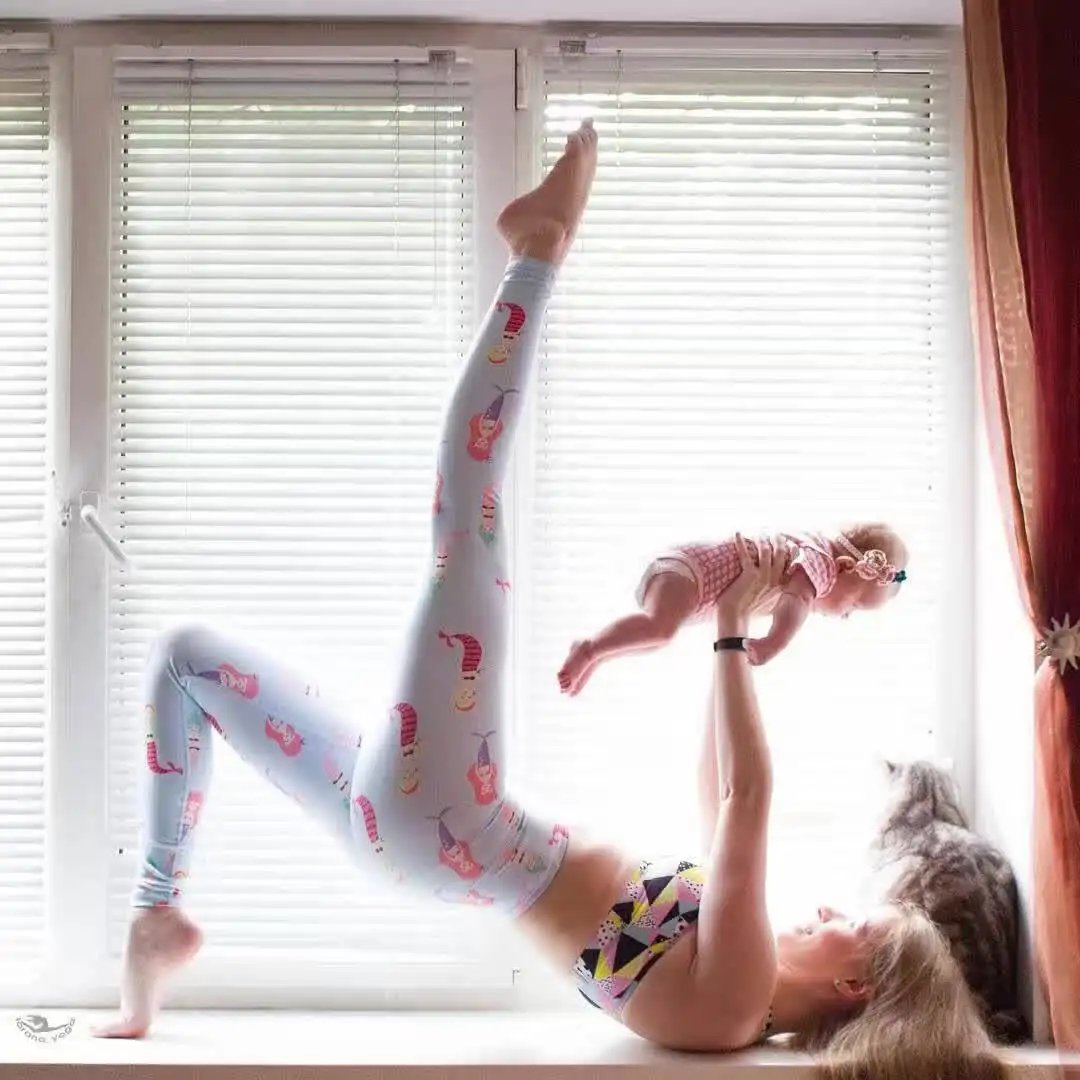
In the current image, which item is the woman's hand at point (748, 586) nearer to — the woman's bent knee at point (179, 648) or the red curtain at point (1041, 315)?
the red curtain at point (1041, 315)

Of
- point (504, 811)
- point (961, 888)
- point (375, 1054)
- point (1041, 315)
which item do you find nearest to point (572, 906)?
point (504, 811)

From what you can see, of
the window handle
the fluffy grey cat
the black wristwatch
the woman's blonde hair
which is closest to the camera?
the woman's blonde hair

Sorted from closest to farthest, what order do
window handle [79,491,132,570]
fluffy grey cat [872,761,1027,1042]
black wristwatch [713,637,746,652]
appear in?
black wristwatch [713,637,746,652] → fluffy grey cat [872,761,1027,1042] → window handle [79,491,132,570]

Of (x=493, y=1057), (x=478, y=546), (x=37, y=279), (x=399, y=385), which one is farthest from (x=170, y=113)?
(x=493, y=1057)

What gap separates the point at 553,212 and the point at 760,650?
2.59 ft

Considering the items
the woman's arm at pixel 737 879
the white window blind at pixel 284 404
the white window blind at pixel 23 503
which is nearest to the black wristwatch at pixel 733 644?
the woman's arm at pixel 737 879

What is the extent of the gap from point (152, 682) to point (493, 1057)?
814 millimetres

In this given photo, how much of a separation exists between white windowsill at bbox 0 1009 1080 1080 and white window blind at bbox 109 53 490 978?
0.62 feet

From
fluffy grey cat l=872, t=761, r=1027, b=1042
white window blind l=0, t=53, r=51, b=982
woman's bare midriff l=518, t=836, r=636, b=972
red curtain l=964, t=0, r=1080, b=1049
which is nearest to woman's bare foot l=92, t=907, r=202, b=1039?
white window blind l=0, t=53, r=51, b=982

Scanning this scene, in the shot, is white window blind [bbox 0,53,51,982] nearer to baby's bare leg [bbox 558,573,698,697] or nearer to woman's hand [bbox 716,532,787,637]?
baby's bare leg [bbox 558,573,698,697]

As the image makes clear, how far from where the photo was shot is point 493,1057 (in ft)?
6.53

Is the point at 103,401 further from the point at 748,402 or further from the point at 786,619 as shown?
the point at 786,619

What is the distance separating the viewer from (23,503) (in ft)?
7.72

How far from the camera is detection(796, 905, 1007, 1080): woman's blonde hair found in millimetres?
1881
